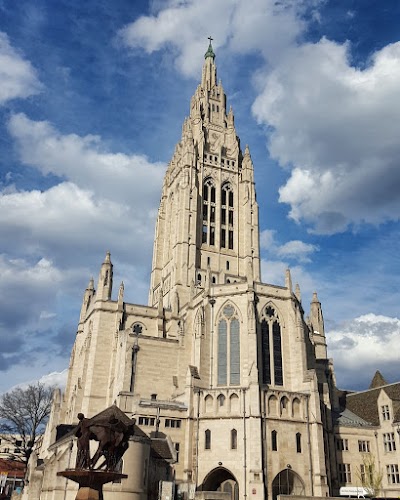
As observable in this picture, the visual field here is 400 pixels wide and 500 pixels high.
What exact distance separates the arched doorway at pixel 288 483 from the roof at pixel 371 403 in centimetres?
1333

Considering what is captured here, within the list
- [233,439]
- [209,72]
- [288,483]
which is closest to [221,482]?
[233,439]

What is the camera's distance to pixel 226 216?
2832 inches

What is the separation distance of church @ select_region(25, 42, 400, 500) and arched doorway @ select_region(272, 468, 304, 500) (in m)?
0.09

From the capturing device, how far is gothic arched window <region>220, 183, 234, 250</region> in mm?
70438

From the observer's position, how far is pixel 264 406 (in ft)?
140

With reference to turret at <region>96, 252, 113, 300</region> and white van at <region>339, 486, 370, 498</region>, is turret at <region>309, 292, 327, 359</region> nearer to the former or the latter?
white van at <region>339, 486, 370, 498</region>

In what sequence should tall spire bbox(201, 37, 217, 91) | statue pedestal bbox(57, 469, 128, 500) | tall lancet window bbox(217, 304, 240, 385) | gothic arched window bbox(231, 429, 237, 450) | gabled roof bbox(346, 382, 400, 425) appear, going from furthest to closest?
tall spire bbox(201, 37, 217, 91)
gabled roof bbox(346, 382, 400, 425)
tall lancet window bbox(217, 304, 240, 385)
gothic arched window bbox(231, 429, 237, 450)
statue pedestal bbox(57, 469, 128, 500)

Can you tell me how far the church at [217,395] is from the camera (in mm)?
40312

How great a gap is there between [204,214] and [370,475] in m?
39.5

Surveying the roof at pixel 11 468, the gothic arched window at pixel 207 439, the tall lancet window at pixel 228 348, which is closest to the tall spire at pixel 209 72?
the tall lancet window at pixel 228 348

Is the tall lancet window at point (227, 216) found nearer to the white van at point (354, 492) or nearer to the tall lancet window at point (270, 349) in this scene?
the tall lancet window at point (270, 349)

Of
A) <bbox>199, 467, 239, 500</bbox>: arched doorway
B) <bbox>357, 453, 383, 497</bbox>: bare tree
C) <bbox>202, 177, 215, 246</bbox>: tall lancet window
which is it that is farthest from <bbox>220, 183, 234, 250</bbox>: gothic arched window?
<bbox>199, 467, 239, 500</bbox>: arched doorway

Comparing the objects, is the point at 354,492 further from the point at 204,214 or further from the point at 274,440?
the point at 204,214

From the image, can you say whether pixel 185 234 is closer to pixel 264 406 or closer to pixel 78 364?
pixel 78 364
